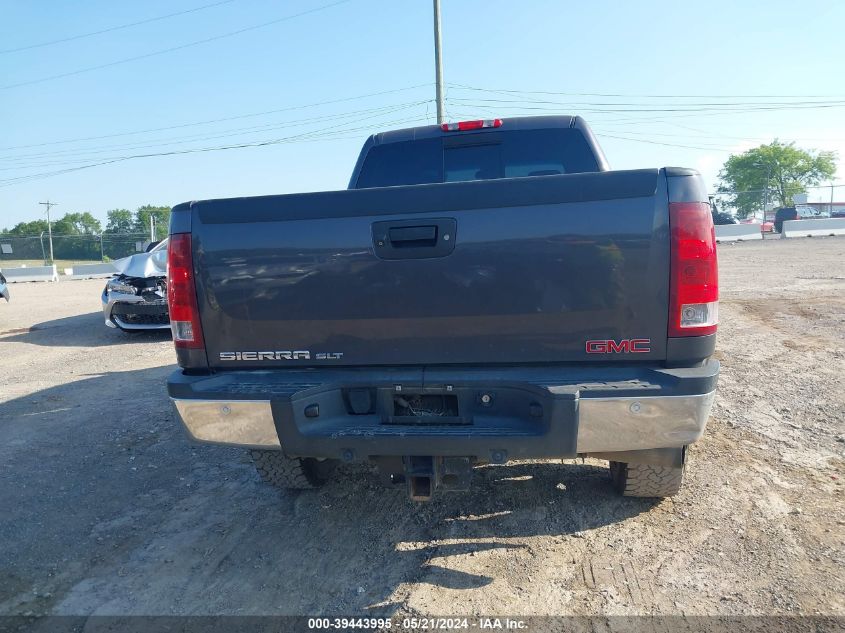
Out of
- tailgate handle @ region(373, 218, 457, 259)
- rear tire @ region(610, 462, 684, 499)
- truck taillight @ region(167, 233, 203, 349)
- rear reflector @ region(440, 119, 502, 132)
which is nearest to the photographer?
tailgate handle @ region(373, 218, 457, 259)

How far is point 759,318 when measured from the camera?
8.85 metres

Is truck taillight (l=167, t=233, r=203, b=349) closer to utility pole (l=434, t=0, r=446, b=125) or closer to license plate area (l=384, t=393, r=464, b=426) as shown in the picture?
license plate area (l=384, t=393, r=464, b=426)

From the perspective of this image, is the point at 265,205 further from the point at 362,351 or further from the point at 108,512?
the point at 108,512

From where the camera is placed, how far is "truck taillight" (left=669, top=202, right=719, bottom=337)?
2.28 meters

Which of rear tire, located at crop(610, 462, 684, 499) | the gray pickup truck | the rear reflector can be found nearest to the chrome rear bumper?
the gray pickup truck

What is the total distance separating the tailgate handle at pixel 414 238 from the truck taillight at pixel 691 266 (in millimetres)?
921

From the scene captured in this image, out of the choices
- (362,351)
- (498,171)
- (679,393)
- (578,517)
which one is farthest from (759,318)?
A: (362,351)

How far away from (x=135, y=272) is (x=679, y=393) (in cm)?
920

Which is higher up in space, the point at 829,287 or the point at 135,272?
the point at 135,272

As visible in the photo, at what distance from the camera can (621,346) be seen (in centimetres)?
237

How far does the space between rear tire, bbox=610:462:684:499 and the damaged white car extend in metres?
8.29

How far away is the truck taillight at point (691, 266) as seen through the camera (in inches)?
89.7

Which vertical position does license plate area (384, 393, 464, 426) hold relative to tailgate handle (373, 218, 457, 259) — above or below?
below

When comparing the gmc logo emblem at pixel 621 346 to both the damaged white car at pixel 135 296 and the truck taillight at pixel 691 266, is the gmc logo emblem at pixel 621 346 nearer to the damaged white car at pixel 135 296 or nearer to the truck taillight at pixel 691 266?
the truck taillight at pixel 691 266
